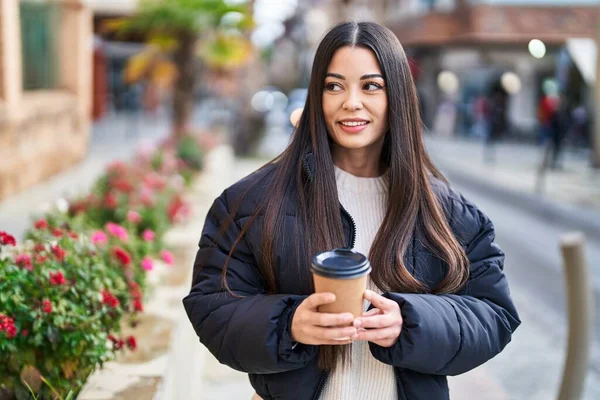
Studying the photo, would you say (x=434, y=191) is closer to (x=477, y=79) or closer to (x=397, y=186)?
(x=397, y=186)

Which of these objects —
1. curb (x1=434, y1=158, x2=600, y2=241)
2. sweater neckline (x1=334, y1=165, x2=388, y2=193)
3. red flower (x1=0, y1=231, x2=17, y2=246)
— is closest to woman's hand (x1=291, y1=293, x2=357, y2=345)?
sweater neckline (x1=334, y1=165, x2=388, y2=193)

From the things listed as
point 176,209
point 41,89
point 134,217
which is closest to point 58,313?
point 134,217

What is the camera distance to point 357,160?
196 centimetres

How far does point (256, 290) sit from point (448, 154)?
19774 mm

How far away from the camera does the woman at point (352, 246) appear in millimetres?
1686

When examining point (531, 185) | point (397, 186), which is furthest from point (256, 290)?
point (531, 185)

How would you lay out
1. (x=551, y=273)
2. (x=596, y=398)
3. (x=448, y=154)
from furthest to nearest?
1. (x=448, y=154)
2. (x=551, y=273)
3. (x=596, y=398)

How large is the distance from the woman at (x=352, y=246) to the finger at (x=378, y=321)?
49mm

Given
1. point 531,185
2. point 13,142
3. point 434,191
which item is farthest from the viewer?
point 531,185

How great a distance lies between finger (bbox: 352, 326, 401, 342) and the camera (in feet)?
5.09

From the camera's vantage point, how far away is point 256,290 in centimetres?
180

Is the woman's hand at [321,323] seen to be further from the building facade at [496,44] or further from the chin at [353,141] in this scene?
the building facade at [496,44]

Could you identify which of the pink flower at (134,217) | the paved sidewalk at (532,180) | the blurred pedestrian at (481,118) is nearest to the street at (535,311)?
the paved sidewalk at (532,180)

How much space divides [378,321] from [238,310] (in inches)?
13.8
